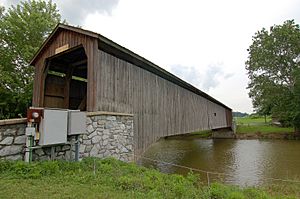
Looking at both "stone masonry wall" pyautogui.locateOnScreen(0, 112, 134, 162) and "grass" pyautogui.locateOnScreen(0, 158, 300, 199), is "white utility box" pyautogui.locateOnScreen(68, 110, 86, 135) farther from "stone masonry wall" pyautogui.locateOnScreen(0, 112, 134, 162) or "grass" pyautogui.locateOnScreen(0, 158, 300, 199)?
"grass" pyautogui.locateOnScreen(0, 158, 300, 199)

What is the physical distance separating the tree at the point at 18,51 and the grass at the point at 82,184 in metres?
11.4

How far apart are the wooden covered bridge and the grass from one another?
2.30m

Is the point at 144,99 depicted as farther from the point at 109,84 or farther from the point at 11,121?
the point at 11,121

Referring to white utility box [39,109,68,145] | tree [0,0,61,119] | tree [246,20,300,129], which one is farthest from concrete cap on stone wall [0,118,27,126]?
tree [246,20,300,129]

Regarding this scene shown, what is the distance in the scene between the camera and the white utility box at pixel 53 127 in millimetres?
4652

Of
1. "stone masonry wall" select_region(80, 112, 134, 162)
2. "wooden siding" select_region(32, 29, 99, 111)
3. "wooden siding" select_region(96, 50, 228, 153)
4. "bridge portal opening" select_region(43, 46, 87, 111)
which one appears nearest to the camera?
"stone masonry wall" select_region(80, 112, 134, 162)

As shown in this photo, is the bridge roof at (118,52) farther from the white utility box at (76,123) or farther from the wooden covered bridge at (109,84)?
the white utility box at (76,123)

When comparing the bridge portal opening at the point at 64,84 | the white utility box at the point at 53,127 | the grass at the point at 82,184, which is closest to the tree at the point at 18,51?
the bridge portal opening at the point at 64,84

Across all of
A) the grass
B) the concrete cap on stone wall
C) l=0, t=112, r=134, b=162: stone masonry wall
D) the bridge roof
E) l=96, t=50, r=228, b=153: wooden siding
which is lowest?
the grass

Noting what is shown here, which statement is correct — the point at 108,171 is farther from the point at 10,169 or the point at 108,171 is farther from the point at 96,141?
the point at 10,169

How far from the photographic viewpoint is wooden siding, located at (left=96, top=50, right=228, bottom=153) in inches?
284

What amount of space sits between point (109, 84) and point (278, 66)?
2425 centimetres

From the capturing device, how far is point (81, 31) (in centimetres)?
702

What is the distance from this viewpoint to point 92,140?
6.23 m
